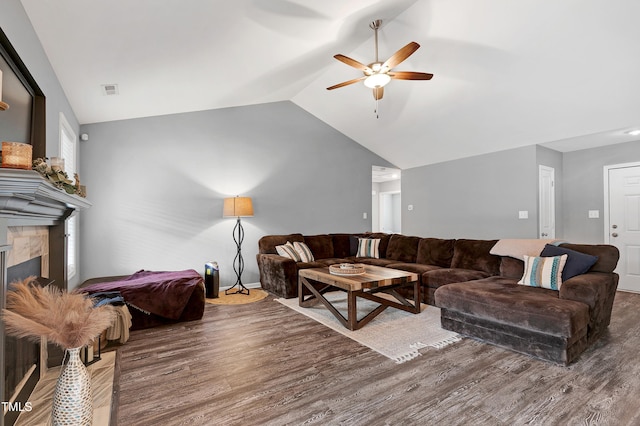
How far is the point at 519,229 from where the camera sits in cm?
503

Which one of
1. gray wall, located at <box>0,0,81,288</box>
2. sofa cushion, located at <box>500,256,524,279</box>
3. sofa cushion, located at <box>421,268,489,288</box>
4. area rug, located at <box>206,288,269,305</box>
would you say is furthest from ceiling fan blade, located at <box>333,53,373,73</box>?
area rug, located at <box>206,288,269,305</box>

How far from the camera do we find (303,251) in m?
4.94

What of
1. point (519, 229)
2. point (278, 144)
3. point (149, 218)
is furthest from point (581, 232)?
point (149, 218)

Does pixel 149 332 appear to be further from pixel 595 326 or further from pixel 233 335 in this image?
pixel 595 326

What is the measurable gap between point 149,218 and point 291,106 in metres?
3.08

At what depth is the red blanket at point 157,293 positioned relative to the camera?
3.24 m

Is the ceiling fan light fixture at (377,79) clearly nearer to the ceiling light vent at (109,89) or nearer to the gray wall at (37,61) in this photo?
the ceiling light vent at (109,89)

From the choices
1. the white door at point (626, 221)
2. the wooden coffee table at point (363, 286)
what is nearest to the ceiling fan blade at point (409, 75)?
the wooden coffee table at point (363, 286)

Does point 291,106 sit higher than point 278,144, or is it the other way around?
point 291,106

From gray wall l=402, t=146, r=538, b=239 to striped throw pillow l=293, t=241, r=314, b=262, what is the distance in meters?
2.81

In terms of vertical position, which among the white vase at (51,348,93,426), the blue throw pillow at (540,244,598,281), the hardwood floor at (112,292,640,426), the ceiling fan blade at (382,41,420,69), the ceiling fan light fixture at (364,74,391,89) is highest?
the ceiling fan blade at (382,41,420,69)

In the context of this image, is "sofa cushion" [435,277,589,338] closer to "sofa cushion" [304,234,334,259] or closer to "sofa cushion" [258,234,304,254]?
"sofa cushion" [304,234,334,259]

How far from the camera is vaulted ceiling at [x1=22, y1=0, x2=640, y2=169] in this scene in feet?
8.26

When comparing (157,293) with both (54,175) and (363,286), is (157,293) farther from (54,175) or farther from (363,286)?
(363,286)
